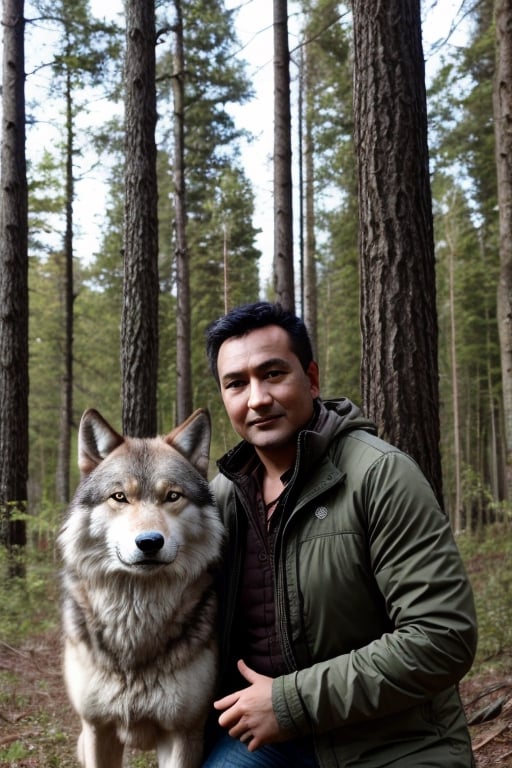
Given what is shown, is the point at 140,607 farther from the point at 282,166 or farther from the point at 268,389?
the point at 282,166

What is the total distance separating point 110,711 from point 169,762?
35cm

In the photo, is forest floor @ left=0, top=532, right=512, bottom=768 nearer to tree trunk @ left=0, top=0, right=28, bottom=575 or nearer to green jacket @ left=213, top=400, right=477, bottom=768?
green jacket @ left=213, top=400, right=477, bottom=768

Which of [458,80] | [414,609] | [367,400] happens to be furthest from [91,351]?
[414,609]

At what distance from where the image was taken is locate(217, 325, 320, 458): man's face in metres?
2.65

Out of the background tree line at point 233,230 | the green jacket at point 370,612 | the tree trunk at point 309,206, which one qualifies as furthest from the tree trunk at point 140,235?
the tree trunk at point 309,206

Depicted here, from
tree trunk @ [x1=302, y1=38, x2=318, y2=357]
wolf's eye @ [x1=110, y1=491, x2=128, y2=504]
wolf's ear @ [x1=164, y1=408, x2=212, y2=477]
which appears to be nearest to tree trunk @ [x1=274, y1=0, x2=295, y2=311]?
tree trunk @ [x1=302, y1=38, x2=318, y2=357]

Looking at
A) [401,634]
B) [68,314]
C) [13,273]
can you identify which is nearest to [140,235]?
[13,273]

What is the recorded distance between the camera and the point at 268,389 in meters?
2.65

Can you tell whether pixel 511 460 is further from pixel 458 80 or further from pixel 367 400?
pixel 458 80

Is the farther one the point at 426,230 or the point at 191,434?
the point at 426,230

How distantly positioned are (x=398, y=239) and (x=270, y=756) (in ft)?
9.45

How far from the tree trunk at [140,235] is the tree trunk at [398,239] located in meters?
4.41

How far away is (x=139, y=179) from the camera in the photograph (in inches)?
317

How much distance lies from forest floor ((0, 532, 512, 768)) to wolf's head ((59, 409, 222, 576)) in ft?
7.36
